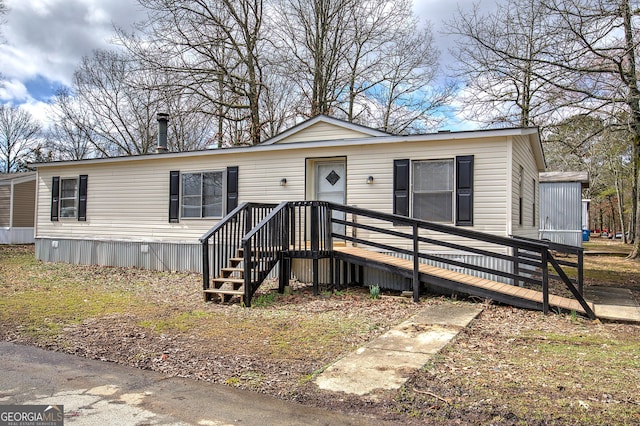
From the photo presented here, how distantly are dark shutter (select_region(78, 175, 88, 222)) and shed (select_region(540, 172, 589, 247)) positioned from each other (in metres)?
16.3

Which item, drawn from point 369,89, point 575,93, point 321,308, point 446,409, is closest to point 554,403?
point 446,409

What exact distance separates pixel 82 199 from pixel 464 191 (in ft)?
34.5

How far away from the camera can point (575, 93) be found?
13.5 m

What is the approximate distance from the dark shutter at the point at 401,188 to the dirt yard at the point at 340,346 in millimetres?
1810

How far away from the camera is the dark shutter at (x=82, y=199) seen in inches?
513

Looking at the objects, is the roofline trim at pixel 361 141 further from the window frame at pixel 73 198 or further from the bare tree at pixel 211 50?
the bare tree at pixel 211 50

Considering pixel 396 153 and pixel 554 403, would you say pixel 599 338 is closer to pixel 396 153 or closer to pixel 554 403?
pixel 554 403

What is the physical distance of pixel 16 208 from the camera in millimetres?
21297

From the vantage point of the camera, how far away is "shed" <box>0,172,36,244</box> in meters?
21.1

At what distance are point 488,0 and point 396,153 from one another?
7635 millimetres

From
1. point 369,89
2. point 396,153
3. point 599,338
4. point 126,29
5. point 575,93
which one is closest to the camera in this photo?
point 599,338

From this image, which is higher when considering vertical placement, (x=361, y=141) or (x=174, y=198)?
(x=361, y=141)

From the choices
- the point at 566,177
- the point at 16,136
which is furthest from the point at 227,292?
the point at 16,136

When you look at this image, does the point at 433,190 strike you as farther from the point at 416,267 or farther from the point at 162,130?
the point at 162,130
